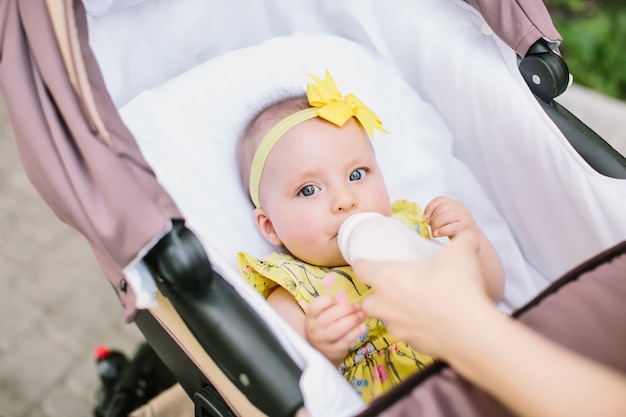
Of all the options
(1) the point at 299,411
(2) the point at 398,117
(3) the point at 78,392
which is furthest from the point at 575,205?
(3) the point at 78,392

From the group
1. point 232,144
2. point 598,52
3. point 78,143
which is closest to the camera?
point 78,143

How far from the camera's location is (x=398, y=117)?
4.38ft

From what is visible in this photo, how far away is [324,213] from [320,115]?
178 millimetres

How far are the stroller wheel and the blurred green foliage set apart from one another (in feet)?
4.26

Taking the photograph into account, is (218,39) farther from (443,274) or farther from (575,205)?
(443,274)

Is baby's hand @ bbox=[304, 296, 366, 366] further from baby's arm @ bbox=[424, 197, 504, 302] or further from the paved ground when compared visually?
the paved ground

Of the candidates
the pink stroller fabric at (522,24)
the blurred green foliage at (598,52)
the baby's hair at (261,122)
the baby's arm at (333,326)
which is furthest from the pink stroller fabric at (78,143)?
the blurred green foliage at (598,52)

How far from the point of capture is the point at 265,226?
1136 mm

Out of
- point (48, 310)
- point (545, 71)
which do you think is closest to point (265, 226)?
point (545, 71)

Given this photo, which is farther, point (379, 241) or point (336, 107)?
point (336, 107)

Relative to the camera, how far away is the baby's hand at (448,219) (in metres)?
1.06

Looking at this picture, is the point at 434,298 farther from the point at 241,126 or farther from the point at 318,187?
the point at 241,126

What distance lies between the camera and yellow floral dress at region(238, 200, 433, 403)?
0.97 metres

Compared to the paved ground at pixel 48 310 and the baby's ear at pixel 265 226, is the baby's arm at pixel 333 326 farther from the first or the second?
the paved ground at pixel 48 310
